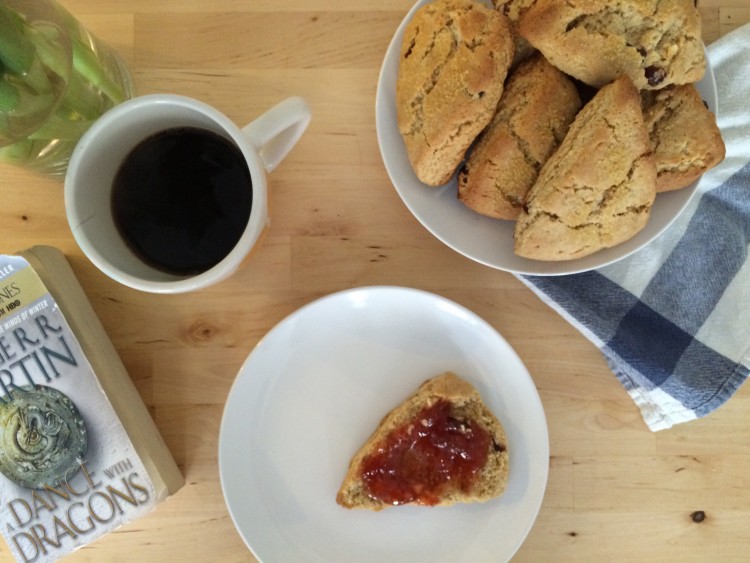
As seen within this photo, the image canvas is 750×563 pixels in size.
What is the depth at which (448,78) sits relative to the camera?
0.70m

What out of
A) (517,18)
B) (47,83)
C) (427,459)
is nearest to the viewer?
(47,83)

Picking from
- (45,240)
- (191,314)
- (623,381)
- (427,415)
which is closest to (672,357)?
(623,381)

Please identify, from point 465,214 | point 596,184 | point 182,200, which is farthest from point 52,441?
point 596,184

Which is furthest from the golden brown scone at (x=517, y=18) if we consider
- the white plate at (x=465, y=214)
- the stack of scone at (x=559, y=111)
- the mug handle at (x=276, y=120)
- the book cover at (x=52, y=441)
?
the book cover at (x=52, y=441)

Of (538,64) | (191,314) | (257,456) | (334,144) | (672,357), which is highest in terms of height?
(538,64)

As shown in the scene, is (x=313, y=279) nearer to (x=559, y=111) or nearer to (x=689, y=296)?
(x=559, y=111)

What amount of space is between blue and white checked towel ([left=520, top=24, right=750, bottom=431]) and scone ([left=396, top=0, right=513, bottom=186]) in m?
0.24

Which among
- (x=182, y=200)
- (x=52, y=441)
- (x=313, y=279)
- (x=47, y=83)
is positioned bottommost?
(x=52, y=441)

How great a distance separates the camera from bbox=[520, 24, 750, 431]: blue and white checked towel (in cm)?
84

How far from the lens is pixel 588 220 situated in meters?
0.72

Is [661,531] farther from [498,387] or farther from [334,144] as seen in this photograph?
[334,144]

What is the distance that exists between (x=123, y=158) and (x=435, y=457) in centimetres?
53

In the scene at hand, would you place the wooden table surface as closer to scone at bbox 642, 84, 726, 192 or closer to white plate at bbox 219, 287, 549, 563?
white plate at bbox 219, 287, 549, 563

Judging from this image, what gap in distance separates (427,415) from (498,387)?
0.35 ft
